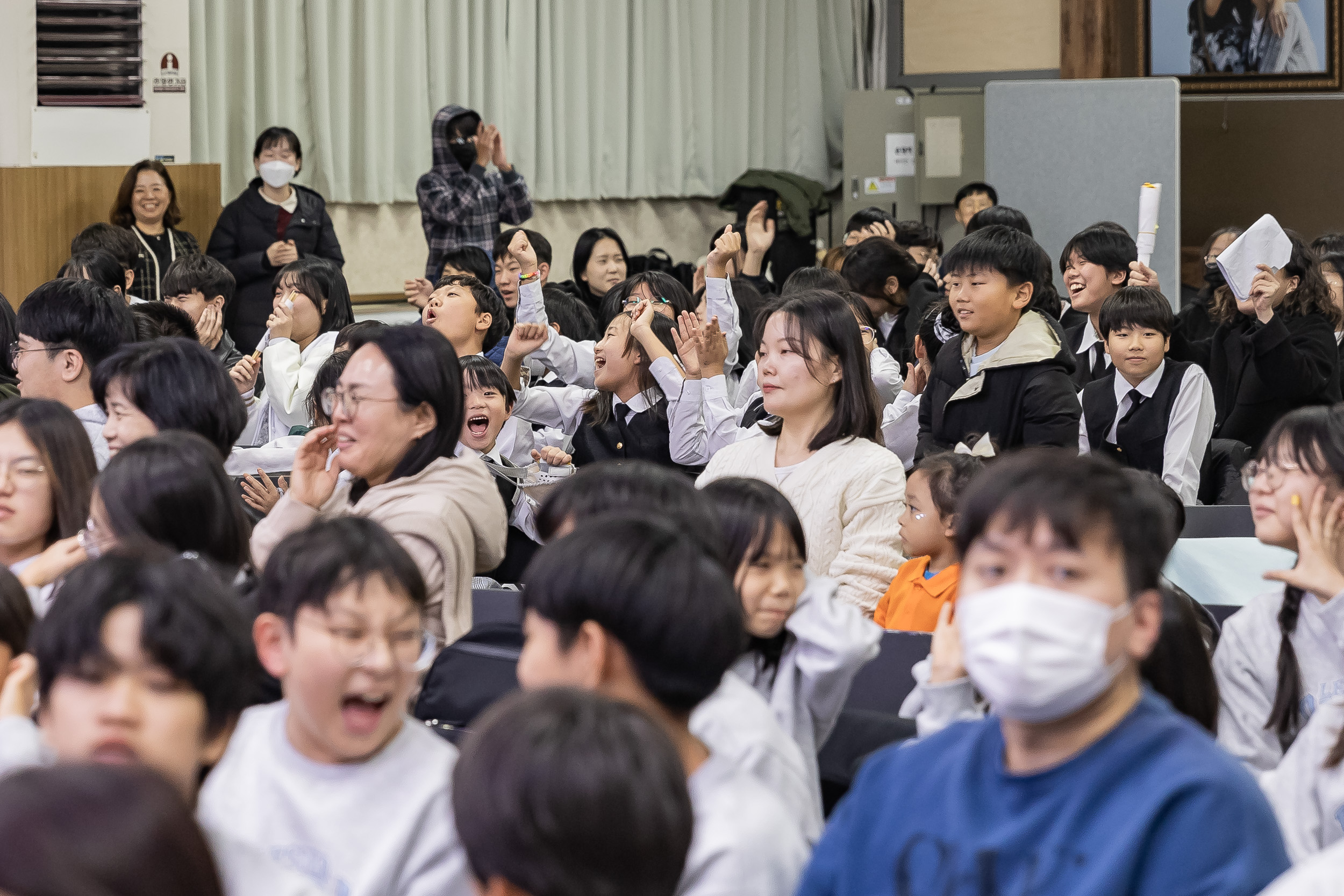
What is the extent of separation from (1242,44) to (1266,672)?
728 centimetres

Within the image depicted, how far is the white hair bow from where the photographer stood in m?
3.33

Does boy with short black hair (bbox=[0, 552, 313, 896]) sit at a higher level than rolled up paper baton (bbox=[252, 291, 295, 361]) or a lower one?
lower

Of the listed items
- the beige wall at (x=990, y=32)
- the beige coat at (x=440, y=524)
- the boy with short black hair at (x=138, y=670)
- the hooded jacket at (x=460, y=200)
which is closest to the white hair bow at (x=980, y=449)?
the beige coat at (x=440, y=524)

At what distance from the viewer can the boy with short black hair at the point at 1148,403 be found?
167 inches

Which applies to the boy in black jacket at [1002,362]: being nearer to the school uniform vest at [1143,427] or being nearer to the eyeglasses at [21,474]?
the school uniform vest at [1143,427]

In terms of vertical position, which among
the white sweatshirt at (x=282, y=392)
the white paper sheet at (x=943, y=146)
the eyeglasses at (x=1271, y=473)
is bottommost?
the eyeglasses at (x=1271, y=473)

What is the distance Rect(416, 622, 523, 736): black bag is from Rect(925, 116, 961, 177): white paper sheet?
7691 mm

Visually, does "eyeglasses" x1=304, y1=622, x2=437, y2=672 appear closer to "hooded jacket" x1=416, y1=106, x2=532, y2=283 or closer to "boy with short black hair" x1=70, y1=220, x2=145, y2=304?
"boy with short black hair" x1=70, y1=220, x2=145, y2=304

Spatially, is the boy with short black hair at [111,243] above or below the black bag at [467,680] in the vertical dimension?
above

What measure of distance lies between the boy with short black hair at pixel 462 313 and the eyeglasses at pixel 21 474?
1.96 meters

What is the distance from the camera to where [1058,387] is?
3670mm

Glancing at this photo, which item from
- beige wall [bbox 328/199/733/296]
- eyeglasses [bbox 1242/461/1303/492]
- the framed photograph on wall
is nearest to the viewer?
eyeglasses [bbox 1242/461/1303/492]

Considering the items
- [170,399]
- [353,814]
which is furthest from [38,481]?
[353,814]

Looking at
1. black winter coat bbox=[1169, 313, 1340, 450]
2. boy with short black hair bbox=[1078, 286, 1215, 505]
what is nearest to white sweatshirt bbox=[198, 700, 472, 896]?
boy with short black hair bbox=[1078, 286, 1215, 505]
